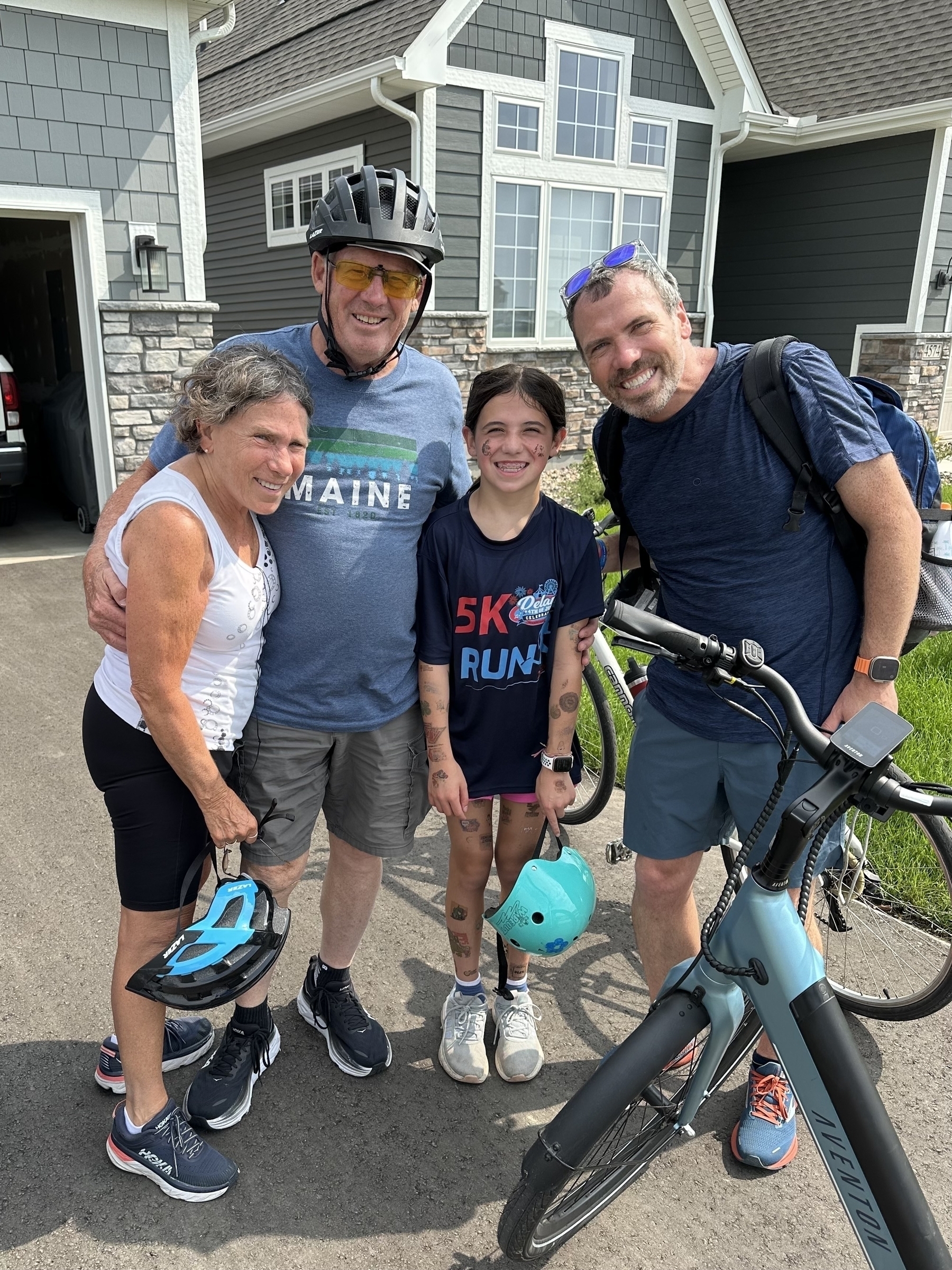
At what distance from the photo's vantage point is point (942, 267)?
12.1m

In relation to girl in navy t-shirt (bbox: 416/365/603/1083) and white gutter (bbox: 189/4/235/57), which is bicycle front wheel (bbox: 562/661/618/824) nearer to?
girl in navy t-shirt (bbox: 416/365/603/1083)

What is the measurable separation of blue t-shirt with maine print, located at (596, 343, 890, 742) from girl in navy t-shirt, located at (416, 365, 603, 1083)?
250 millimetres

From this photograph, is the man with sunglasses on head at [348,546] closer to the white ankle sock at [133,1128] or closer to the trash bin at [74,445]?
the white ankle sock at [133,1128]

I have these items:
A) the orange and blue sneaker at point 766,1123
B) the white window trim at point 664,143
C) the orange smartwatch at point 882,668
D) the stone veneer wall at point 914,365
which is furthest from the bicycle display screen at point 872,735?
the stone veneer wall at point 914,365

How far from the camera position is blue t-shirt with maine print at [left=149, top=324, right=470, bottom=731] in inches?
87.1

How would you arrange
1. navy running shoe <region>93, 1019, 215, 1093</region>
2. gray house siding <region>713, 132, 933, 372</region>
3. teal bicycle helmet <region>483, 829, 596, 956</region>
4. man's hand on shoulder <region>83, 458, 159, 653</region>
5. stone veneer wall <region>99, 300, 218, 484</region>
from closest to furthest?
man's hand on shoulder <region>83, 458, 159, 653</region> → teal bicycle helmet <region>483, 829, 596, 956</region> → navy running shoe <region>93, 1019, 215, 1093</region> → stone veneer wall <region>99, 300, 218, 484</region> → gray house siding <region>713, 132, 933, 372</region>

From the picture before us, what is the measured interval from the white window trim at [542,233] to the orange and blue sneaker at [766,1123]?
29.7 feet

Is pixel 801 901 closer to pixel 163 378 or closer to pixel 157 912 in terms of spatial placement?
pixel 157 912

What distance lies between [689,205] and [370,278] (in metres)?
10.7

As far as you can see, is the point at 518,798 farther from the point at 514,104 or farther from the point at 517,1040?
the point at 514,104

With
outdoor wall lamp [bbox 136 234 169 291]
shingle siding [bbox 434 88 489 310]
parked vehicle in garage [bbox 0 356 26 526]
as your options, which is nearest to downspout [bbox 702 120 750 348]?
shingle siding [bbox 434 88 489 310]

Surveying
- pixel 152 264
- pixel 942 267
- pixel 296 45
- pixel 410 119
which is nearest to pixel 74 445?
pixel 152 264

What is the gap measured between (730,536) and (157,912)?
157 centimetres

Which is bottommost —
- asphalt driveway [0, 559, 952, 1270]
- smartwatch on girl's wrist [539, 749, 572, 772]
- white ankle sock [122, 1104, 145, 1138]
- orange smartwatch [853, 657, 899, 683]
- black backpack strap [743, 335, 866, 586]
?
asphalt driveway [0, 559, 952, 1270]
